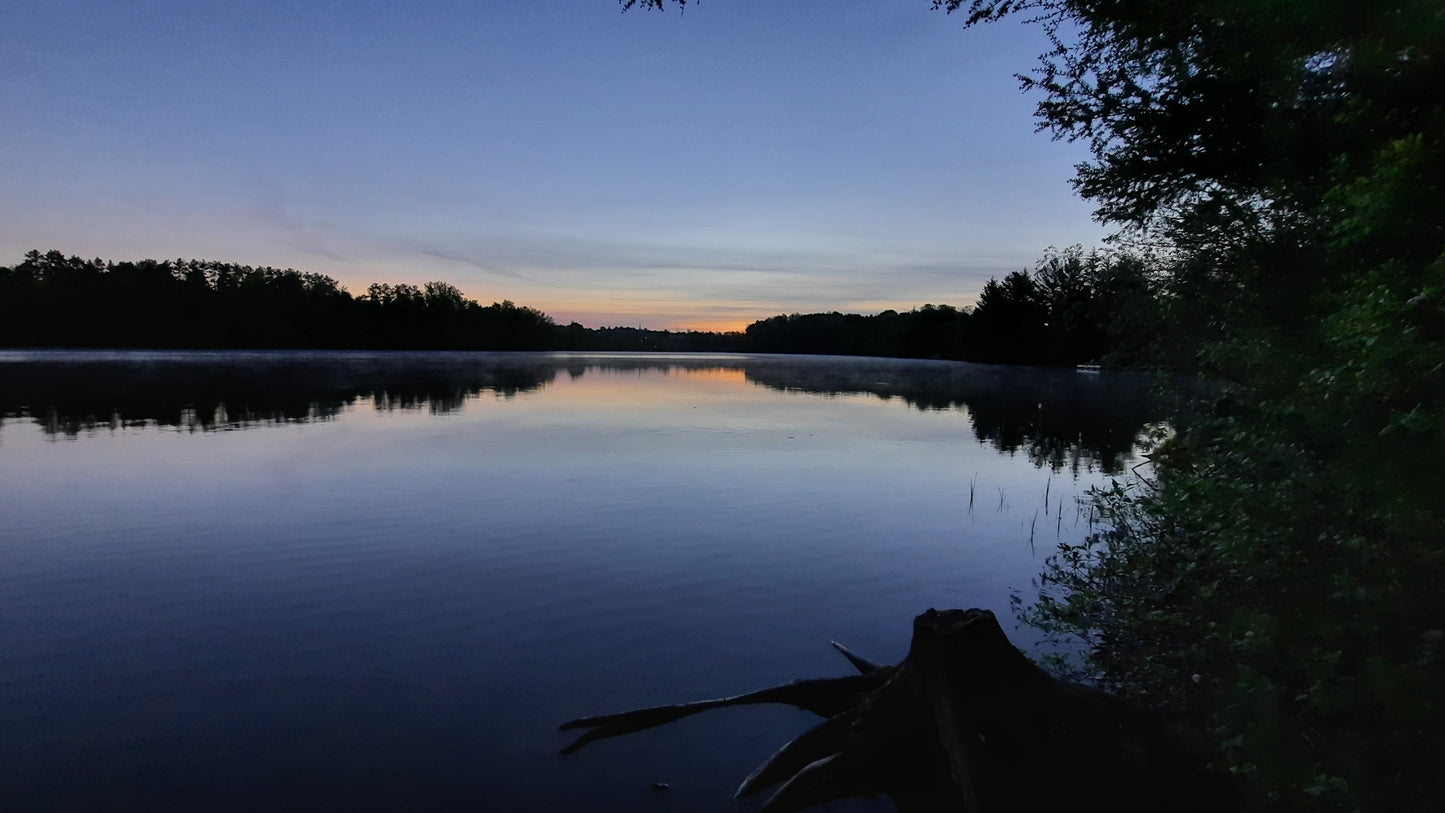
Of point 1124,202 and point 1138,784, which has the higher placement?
point 1124,202

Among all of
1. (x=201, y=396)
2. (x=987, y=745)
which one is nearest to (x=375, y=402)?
(x=201, y=396)

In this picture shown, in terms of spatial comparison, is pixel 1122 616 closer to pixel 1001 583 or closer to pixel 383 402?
pixel 1001 583

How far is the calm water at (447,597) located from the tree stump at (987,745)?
0.42m

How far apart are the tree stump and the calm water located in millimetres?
418

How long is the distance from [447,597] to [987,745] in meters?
7.89

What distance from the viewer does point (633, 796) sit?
20.3ft

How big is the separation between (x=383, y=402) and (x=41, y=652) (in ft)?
116

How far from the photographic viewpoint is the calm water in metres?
6.58

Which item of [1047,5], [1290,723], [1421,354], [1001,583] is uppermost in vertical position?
[1047,5]

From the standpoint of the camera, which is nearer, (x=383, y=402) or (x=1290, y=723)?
(x=1290, y=723)

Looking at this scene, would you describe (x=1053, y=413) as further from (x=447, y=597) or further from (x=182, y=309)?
(x=182, y=309)

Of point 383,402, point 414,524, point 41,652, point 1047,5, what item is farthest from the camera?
point 383,402

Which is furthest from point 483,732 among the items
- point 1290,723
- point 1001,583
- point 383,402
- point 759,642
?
point 383,402

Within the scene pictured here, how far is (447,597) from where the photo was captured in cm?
1064
